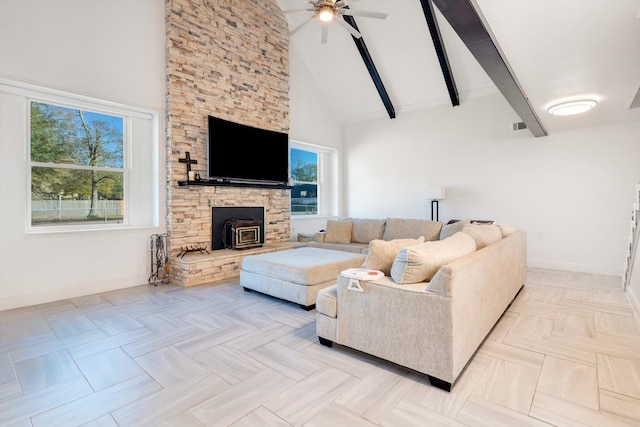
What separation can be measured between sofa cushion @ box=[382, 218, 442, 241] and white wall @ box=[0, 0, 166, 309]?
3.51 m

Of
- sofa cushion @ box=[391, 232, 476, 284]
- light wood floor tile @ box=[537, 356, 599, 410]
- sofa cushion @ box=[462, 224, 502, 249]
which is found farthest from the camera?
sofa cushion @ box=[462, 224, 502, 249]

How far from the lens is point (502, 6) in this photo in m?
2.03

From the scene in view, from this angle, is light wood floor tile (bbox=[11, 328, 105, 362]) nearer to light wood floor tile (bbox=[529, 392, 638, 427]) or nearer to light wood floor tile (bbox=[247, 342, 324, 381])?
light wood floor tile (bbox=[247, 342, 324, 381])

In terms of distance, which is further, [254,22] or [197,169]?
[254,22]

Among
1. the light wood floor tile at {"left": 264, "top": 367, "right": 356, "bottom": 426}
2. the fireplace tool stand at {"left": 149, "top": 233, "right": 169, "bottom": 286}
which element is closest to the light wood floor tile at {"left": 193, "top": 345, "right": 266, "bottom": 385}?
the light wood floor tile at {"left": 264, "top": 367, "right": 356, "bottom": 426}

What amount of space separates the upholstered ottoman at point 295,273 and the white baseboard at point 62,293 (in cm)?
161

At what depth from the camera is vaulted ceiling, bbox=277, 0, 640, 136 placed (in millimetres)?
2150

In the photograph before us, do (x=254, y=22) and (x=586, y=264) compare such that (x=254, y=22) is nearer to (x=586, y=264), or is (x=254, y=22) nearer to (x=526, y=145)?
(x=526, y=145)

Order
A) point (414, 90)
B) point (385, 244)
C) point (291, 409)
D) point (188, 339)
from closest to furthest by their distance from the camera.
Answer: point (291, 409) → point (385, 244) → point (188, 339) → point (414, 90)

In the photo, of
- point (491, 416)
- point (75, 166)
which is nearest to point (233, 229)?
point (75, 166)

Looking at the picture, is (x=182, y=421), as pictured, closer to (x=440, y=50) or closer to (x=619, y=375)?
(x=619, y=375)

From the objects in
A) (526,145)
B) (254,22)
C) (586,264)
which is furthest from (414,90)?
(586,264)

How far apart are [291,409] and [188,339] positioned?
129 cm

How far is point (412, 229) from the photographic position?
5297 millimetres
